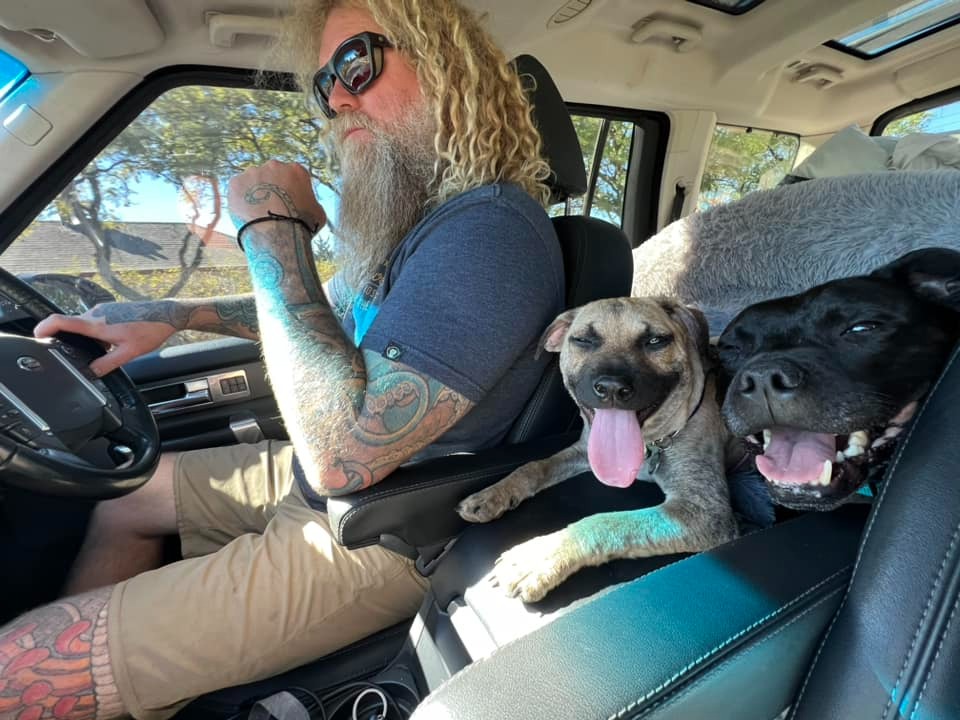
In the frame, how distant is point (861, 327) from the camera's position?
150 centimetres

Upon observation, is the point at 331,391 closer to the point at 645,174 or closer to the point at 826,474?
the point at 826,474

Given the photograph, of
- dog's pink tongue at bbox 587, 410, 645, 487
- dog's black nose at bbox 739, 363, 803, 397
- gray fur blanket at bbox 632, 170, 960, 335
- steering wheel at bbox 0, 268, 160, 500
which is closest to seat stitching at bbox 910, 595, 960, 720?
dog's black nose at bbox 739, 363, 803, 397

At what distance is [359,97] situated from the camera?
2.29m

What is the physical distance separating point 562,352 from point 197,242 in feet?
7.45

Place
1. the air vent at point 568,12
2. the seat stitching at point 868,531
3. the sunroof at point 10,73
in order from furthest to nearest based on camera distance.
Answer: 1. the air vent at point 568,12
2. the sunroof at point 10,73
3. the seat stitching at point 868,531

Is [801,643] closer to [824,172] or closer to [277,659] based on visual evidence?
[277,659]

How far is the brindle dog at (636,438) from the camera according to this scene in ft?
5.81

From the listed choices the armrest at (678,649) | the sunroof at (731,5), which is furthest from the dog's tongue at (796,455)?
the sunroof at (731,5)

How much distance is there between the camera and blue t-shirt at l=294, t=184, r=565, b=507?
1.77 m

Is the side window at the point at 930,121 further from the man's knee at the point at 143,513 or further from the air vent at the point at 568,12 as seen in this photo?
the man's knee at the point at 143,513

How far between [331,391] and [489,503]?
2.13ft

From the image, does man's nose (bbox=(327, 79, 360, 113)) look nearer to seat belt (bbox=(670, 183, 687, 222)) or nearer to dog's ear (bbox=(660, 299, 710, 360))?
dog's ear (bbox=(660, 299, 710, 360))

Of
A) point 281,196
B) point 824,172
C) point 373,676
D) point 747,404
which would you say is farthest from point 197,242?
point 824,172

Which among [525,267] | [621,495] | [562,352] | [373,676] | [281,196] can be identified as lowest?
[373,676]
